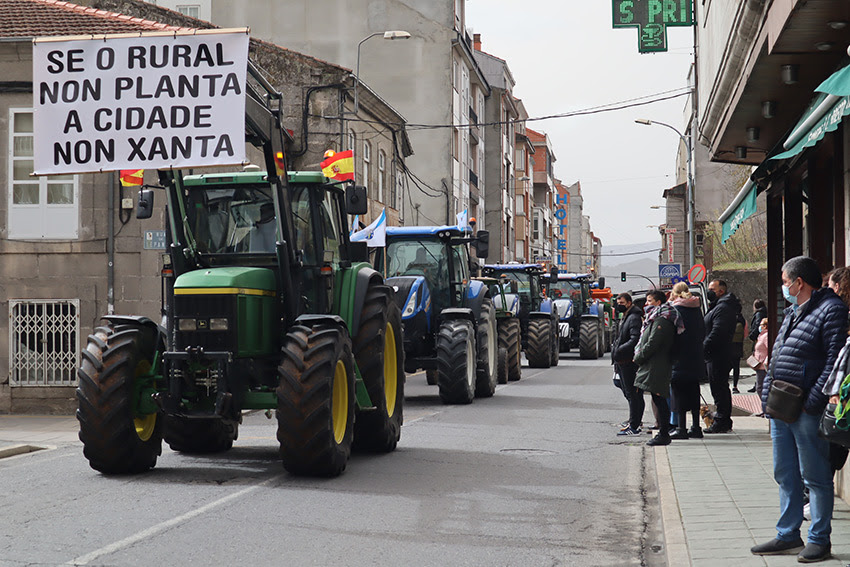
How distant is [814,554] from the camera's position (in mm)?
6594

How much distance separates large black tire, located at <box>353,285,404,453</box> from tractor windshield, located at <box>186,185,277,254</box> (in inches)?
55.1

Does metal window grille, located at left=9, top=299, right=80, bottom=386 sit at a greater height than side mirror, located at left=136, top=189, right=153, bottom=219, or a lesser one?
lesser

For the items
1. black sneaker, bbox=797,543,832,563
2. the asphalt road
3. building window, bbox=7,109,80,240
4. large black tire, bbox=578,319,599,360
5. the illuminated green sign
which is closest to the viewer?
black sneaker, bbox=797,543,832,563

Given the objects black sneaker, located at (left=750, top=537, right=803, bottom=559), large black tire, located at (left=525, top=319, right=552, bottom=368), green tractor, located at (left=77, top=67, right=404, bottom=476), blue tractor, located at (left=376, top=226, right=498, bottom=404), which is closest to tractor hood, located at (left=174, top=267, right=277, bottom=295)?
green tractor, located at (left=77, top=67, right=404, bottom=476)

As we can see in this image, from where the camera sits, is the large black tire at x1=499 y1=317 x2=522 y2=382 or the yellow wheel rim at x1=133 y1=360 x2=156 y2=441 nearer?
the yellow wheel rim at x1=133 y1=360 x2=156 y2=441

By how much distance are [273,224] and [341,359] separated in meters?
1.74

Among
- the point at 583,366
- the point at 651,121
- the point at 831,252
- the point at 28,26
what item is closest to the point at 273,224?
the point at 831,252

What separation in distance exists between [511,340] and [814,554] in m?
16.9

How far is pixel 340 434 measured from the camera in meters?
10.5

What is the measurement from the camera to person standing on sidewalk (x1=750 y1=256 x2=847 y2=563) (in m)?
6.62

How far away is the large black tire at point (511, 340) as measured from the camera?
2312 cm

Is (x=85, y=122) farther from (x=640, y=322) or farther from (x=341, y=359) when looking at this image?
(x=640, y=322)

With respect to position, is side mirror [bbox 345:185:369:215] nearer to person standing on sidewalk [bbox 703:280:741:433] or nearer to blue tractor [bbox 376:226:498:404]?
person standing on sidewalk [bbox 703:280:741:433]

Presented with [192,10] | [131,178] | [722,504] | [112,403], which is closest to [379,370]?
[112,403]
